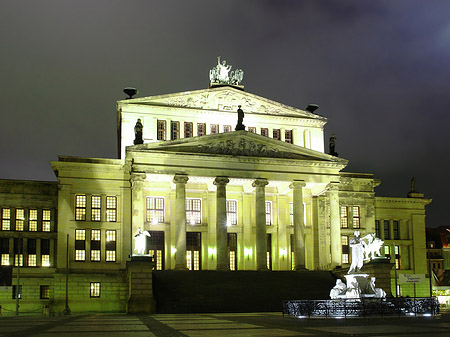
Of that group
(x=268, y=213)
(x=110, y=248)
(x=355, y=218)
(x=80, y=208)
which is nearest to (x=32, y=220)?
(x=80, y=208)

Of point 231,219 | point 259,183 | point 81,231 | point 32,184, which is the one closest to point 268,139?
point 259,183

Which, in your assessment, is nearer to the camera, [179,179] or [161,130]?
[179,179]

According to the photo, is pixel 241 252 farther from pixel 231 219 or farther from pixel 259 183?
pixel 259 183

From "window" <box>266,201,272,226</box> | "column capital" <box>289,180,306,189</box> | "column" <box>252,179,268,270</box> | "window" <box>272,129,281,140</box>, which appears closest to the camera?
"column" <box>252,179,268,270</box>

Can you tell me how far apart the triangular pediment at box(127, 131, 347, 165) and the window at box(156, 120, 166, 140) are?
6.77 metres

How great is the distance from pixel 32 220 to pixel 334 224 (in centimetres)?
3125

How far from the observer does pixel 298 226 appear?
2338 inches

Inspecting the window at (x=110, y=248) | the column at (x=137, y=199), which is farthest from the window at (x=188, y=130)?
the window at (x=110, y=248)

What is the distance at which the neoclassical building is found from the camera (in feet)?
190

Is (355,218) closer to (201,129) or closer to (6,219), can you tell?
(201,129)

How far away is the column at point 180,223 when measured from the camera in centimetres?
5578

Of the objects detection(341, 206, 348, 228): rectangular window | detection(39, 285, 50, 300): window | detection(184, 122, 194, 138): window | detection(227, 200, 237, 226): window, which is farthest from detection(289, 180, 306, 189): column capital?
detection(39, 285, 50, 300): window

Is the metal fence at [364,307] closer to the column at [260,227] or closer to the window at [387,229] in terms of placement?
the column at [260,227]

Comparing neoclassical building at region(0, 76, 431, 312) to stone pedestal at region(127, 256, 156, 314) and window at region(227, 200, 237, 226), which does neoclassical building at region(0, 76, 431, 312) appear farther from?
stone pedestal at region(127, 256, 156, 314)
